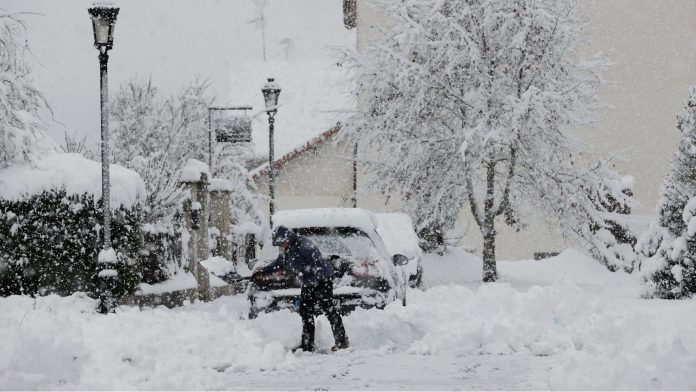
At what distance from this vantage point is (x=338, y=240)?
12.4 metres

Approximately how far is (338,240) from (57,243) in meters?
6.33

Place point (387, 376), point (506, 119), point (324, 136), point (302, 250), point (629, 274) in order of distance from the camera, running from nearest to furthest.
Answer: point (387, 376) < point (302, 250) < point (506, 119) < point (629, 274) < point (324, 136)

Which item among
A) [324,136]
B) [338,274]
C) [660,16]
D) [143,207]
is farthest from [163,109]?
[338,274]

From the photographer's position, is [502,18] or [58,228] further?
[502,18]

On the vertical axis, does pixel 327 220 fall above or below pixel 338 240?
above

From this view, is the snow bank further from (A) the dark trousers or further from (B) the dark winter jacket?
(A) the dark trousers

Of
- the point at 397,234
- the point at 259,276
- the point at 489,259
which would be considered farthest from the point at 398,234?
the point at 259,276

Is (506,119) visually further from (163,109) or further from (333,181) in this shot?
(163,109)

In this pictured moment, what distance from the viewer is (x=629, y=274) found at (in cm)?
2894

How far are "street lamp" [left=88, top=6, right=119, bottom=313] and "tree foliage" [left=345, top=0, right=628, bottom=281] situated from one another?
10.5 metres

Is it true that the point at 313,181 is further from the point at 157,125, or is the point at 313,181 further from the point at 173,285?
the point at 173,285

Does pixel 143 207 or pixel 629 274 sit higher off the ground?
pixel 143 207

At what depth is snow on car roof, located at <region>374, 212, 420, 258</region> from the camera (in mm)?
20942

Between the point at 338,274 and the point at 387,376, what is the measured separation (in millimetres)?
2628
